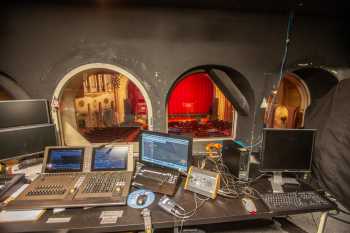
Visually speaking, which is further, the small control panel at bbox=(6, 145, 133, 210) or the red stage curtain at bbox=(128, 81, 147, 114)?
the red stage curtain at bbox=(128, 81, 147, 114)

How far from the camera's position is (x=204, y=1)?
1.93 m

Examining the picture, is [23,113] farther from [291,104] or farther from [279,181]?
[291,104]

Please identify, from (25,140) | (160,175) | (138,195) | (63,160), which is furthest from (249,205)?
(25,140)

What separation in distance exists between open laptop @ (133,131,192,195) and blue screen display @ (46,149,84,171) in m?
0.62

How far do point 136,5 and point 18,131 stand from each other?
1892 mm

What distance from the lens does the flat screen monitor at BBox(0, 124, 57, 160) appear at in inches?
64.4

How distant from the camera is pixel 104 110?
5.07m

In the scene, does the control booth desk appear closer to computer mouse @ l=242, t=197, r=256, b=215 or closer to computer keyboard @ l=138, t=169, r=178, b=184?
computer mouse @ l=242, t=197, r=256, b=215

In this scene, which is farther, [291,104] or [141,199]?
[291,104]

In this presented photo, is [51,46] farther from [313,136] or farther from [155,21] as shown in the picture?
[313,136]

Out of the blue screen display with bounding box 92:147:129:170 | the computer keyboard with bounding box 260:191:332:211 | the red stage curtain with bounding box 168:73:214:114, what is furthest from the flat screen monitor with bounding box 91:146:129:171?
the red stage curtain with bounding box 168:73:214:114

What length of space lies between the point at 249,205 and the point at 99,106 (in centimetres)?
466

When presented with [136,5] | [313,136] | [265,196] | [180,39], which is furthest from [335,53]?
[136,5]

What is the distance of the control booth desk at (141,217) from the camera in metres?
1.13
